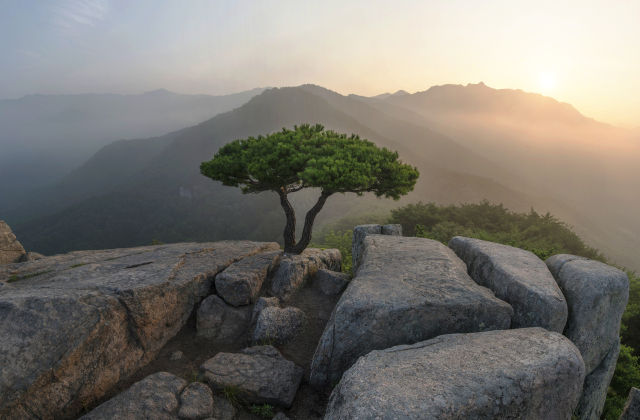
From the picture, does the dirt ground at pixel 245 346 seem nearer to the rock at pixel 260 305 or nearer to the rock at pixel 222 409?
the rock at pixel 222 409

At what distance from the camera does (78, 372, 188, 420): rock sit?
493 cm

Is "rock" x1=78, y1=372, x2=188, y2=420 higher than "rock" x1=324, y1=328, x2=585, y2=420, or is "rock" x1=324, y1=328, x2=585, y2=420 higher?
"rock" x1=324, y1=328, x2=585, y2=420

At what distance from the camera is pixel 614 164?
143000 millimetres

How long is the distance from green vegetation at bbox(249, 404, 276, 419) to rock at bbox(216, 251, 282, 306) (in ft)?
10.9

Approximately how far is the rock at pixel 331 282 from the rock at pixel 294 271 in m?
0.49

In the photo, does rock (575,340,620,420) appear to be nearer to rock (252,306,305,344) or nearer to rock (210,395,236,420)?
rock (252,306,305,344)

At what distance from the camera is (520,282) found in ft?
20.4

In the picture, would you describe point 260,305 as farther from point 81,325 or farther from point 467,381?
point 467,381

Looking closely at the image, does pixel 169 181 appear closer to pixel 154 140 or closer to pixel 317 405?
pixel 154 140

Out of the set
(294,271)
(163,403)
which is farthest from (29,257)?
(163,403)

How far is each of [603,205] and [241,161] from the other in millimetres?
165003

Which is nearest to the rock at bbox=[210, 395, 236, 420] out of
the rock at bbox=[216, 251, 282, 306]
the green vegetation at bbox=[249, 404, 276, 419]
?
the green vegetation at bbox=[249, 404, 276, 419]

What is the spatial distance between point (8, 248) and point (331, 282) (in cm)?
1421

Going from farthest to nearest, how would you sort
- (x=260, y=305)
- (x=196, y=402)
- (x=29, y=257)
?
(x=29, y=257) → (x=260, y=305) → (x=196, y=402)
